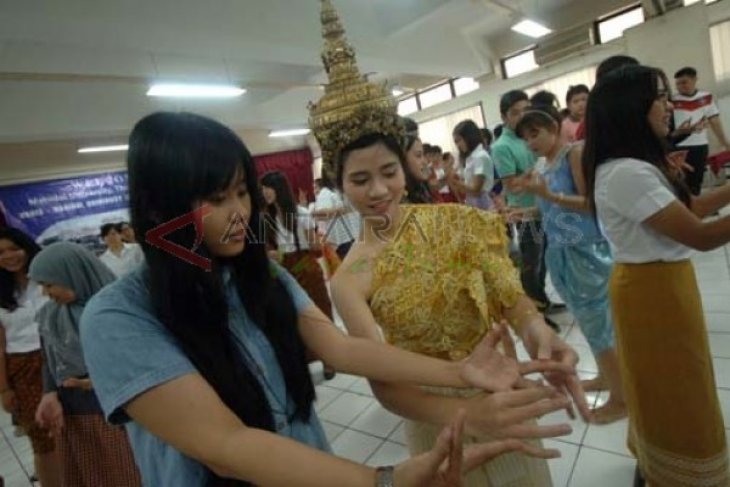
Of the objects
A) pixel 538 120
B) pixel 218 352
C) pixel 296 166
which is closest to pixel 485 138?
pixel 538 120

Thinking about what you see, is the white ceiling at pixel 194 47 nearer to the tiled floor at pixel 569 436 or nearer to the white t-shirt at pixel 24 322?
the white t-shirt at pixel 24 322

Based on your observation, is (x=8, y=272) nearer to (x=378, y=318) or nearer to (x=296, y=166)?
(x=378, y=318)

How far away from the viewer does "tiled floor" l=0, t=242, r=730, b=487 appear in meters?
1.70

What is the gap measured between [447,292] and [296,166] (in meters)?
10.0

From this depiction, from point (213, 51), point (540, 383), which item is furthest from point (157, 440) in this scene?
point (213, 51)

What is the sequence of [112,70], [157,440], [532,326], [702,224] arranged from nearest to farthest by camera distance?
[157,440], [532,326], [702,224], [112,70]

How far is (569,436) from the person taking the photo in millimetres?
1895

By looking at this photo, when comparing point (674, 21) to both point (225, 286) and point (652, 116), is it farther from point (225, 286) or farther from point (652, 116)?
point (225, 286)

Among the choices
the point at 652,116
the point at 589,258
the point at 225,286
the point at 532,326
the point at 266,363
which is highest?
the point at 652,116

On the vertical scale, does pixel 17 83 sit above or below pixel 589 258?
above

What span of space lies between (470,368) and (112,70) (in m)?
4.68

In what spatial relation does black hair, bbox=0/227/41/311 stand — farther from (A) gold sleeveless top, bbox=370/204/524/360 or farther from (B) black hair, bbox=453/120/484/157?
(B) black hair, bbox=453/120/484/157

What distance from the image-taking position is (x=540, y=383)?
768 millimetres

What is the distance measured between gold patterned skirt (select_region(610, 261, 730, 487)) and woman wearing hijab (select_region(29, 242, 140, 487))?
1810 millimetres
